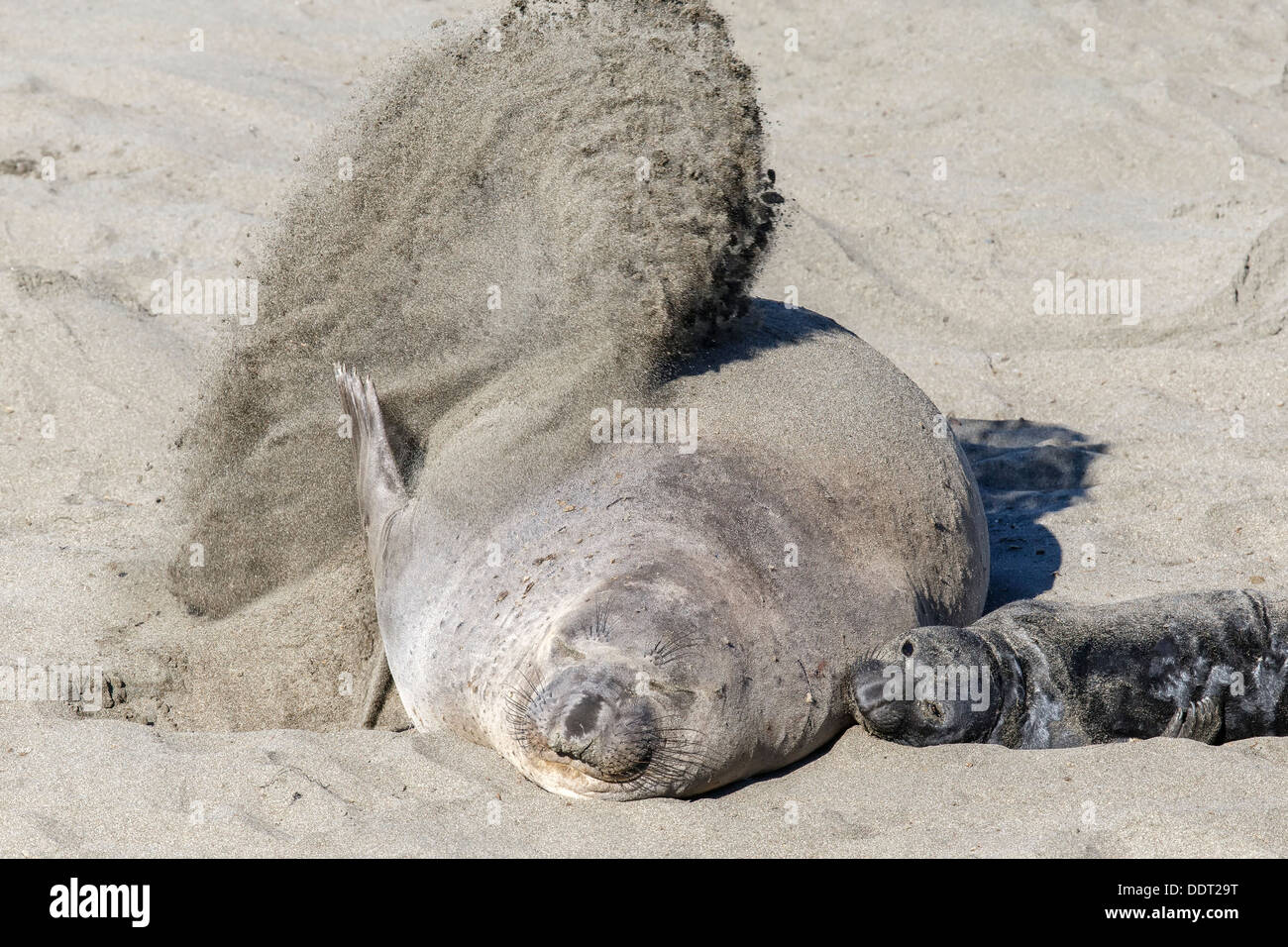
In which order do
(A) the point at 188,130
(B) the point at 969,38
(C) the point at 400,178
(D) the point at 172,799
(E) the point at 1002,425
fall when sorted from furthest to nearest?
1. (B) the point at 969,38
2. (A) the point at 188,130
3. (E) the point at 1002,425
4. (C) the point at 400,178
5. (D) the point at 172,799

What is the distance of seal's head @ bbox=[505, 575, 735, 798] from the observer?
9.89 ft

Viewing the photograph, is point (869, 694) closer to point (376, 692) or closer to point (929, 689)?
point (929, 689)

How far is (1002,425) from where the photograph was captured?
6055 millimetres

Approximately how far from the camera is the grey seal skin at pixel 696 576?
3.11 metres

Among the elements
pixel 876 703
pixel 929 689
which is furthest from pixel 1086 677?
pixel 876 703

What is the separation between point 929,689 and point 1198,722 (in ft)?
2.42

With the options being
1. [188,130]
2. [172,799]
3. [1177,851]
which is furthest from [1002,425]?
[188,130]

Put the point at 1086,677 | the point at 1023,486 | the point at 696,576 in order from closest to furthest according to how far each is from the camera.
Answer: the point at 696,576
the point at 1086,677
the point at 1023,486

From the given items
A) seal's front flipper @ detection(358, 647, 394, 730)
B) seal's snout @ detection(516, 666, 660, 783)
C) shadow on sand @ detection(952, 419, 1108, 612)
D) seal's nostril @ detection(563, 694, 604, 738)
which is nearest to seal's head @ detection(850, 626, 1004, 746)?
seal's snout @ detection(516, 666, 660, 783)

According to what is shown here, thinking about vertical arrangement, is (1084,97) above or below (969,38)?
below

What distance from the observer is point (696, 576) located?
330 centimetres
